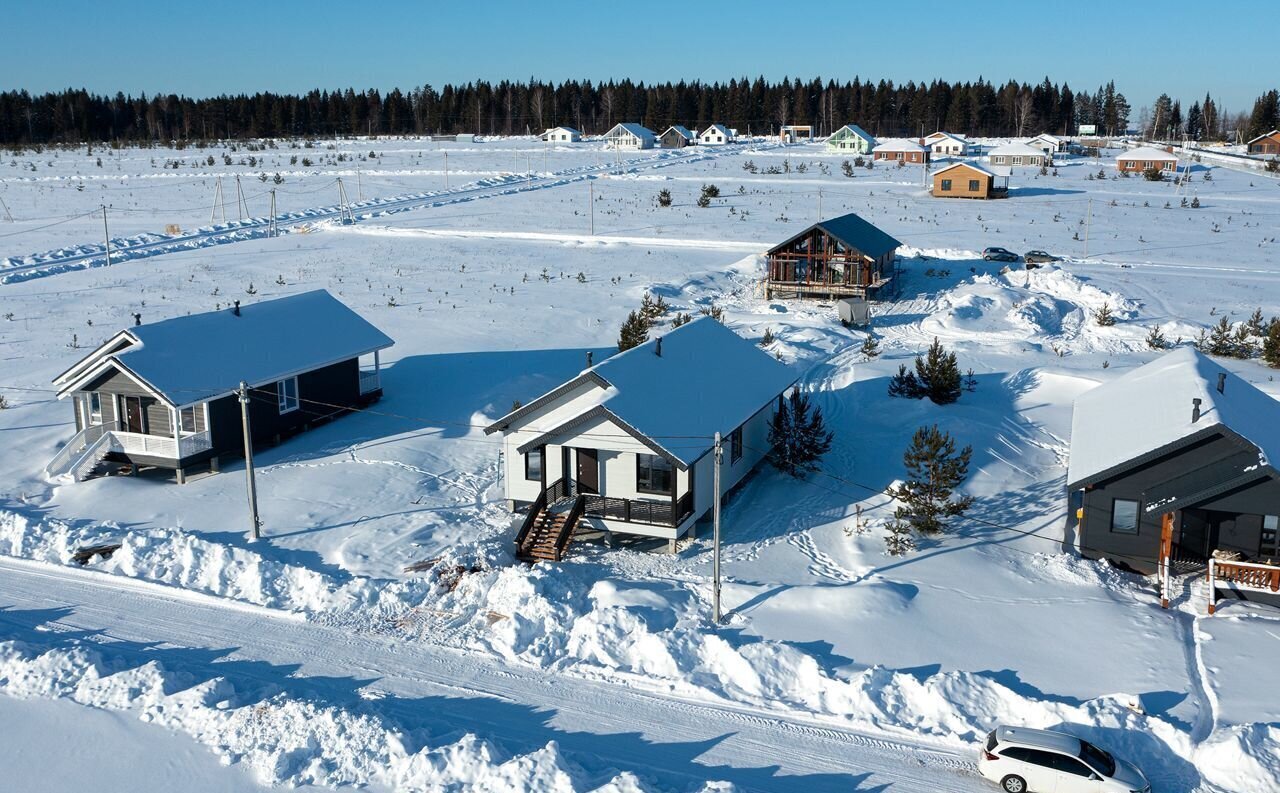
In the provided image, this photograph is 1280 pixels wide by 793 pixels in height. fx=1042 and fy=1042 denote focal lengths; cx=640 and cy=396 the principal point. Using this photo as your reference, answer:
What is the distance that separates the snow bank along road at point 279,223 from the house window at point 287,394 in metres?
30.9

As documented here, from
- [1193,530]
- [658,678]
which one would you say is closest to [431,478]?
[658,678]

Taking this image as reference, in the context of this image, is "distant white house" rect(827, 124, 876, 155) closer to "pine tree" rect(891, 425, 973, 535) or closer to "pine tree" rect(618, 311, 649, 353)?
"pine tree" rect(618, 311, 649, 353)

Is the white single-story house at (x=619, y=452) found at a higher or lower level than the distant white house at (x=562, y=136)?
lower

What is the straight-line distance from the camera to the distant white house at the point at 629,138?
13400cm

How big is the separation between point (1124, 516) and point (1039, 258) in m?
37.6

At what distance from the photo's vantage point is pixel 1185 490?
2255cm

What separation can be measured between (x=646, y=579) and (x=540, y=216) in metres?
56.2

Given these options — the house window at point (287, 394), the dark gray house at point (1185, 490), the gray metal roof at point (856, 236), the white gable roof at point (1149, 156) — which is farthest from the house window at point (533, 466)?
the white gable roof at point (1149, 156)

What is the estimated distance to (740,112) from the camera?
170 meters

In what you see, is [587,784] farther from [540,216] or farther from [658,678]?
[540,216]

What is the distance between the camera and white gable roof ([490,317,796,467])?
23828 millimetres

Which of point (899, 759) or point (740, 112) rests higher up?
point (740, 112)

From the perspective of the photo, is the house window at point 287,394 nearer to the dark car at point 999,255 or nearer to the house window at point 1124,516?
the house window at point 1124,516

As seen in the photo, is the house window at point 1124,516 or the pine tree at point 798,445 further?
the pine tree at point 798,445
